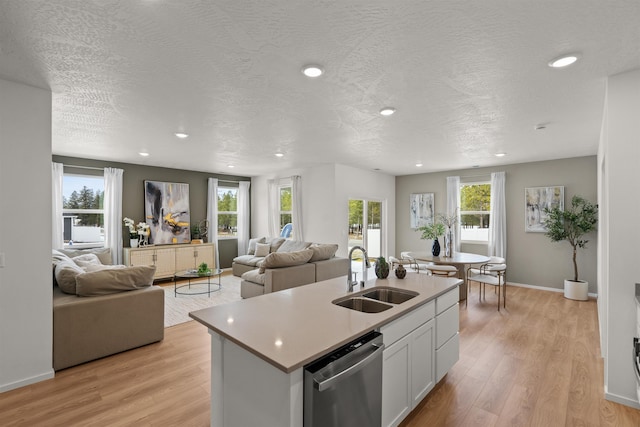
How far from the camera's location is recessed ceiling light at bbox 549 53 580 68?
77.8 inches

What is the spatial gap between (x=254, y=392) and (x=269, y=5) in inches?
77.7

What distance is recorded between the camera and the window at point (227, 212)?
7.87 metres

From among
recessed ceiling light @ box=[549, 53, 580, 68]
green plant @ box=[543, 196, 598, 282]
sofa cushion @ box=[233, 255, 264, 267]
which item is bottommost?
sofa cushion @ box=[233, 255, 264, 267]

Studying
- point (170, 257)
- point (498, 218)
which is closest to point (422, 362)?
point (498, 218)

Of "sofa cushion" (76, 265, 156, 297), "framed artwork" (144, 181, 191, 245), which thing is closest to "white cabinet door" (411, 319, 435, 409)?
"sofa cushion" (76, 265, 156, 297)

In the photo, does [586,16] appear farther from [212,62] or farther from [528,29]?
[212,62]

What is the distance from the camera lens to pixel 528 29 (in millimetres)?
1697

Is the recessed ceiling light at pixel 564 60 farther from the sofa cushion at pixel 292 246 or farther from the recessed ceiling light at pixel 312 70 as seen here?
the sofa cushion at pixel 292 246

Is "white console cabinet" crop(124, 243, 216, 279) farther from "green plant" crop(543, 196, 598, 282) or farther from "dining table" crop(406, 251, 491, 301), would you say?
"green plant" crop(543, 196, 598, 282)

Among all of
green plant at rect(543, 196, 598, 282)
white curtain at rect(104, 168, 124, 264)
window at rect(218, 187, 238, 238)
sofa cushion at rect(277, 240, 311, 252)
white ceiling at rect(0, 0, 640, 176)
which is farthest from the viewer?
window at rect(218, 187, 238, 238)

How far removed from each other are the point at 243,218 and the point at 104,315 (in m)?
5.26

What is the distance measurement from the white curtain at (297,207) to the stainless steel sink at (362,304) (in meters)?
4.57

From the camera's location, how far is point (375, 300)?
229 cm

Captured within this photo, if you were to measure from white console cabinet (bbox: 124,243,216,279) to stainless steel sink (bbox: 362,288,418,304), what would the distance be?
5211 millimetres
